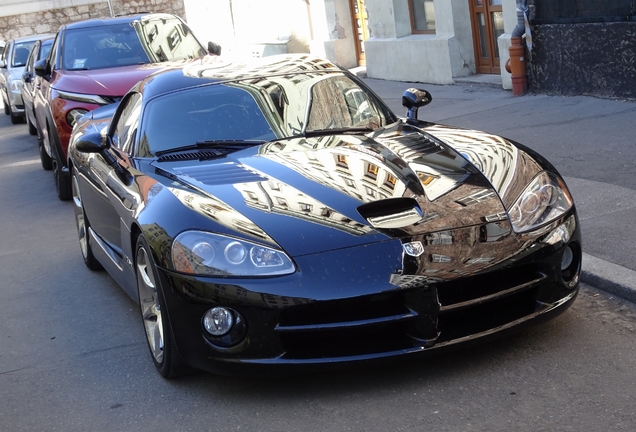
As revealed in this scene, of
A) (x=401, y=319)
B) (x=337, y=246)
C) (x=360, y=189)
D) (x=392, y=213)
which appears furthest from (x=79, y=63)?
(x=401, y=319)

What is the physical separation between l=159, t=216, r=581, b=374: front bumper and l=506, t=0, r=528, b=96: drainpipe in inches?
346

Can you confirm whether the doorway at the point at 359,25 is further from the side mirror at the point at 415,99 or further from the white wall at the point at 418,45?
the side mirror at the point at 415,99

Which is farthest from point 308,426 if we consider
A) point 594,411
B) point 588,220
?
point 588,220

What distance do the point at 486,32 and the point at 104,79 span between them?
6774 millimetres

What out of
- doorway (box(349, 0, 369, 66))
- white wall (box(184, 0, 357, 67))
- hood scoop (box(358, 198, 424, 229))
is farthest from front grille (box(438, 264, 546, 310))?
white wall (box(184, 0, 357, 67))

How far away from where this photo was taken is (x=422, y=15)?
1714cm

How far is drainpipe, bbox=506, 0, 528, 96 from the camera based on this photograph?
501 inches

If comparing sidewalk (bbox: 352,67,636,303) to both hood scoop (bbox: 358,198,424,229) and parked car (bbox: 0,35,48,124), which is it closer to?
hood scoop (bbox: 358,198,424,229)

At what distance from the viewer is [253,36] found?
1044 inches

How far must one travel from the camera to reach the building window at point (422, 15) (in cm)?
1681

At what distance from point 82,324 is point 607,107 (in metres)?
7.04

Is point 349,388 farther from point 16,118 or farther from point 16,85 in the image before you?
point 16,118

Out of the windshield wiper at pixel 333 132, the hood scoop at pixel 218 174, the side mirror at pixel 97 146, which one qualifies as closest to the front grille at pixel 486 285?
the hood scoop at pixel 218 174

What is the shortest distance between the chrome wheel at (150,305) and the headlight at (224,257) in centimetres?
40
